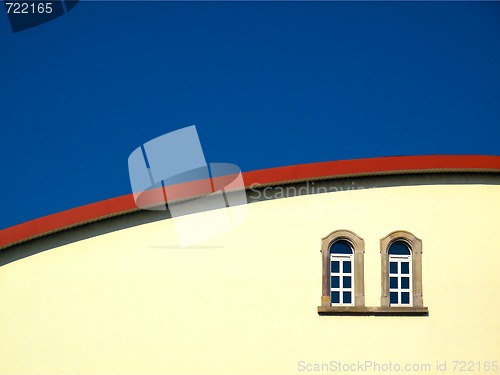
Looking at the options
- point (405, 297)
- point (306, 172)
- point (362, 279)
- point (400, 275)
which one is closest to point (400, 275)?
point (400, 275)

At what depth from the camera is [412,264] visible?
60.3 ft

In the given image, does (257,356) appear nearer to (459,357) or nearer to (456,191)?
Result: (459,357)

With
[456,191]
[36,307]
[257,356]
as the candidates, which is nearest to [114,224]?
[36,307]

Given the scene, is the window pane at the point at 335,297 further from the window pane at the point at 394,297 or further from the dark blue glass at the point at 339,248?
the window pane at the point at 394,297

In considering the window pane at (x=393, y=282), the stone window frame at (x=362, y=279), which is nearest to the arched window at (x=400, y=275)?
the window pane at (x=393, y=282)

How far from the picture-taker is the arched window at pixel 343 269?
18203mm

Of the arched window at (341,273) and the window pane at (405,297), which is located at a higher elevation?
the arched window at (341,273)

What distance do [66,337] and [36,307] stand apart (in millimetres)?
849

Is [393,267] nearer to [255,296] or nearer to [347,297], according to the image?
[347,297]

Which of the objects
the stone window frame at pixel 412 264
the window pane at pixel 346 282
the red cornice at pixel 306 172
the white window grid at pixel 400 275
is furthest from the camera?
the red cornice at pixel 306 172

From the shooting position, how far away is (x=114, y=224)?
1880cm

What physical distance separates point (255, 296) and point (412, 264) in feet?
9.85

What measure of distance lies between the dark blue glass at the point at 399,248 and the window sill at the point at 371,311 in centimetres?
114

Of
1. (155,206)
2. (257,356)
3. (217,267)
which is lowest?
(257,356)
